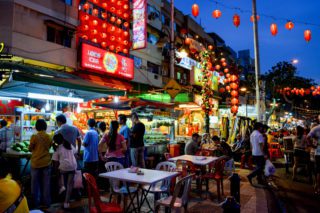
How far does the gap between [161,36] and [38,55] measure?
13076mm

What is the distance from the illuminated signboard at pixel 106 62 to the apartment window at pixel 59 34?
3.37 feet

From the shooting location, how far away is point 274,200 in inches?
296

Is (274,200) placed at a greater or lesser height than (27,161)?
lesser

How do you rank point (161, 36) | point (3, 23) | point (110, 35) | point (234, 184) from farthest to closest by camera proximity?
point (161, 36)
point (110, 35)
point (3, 23)
point (234, 184)

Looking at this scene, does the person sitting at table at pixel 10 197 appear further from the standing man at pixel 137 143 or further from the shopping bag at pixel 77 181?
the standing man at pixel 137 143

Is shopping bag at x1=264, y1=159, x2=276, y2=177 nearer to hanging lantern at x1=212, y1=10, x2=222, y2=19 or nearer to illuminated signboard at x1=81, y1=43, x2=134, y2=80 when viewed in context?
hanging lantern at x1=212, y1=10, x2=222, y2=19

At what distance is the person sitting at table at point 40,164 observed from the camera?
6.18 meters

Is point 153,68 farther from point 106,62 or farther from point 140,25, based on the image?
point 106,62

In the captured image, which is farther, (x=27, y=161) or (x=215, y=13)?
(x=215, y=13)

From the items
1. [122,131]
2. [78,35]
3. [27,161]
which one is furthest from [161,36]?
[27,161]

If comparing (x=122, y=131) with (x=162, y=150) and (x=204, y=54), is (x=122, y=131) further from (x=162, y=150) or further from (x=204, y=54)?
(x=204, y=54)

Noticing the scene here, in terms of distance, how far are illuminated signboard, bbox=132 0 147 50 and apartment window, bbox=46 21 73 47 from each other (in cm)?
408

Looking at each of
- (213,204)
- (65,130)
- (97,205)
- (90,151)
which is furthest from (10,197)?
(213,204)

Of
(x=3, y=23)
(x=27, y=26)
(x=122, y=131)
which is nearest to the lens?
(x=122, y=131)
